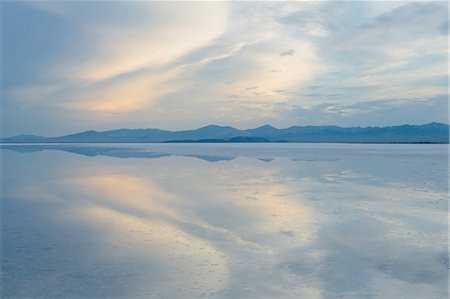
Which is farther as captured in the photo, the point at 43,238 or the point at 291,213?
the point at 291,213

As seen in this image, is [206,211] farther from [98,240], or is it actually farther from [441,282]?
[441,282]

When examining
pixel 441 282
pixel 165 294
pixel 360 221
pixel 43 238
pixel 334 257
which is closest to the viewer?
pixel 165 294

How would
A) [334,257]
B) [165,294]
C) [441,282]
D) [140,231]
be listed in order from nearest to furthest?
[165,294], [441,282], [334,257], [140,231]

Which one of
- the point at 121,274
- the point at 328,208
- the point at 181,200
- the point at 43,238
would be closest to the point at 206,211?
the point at 181,200

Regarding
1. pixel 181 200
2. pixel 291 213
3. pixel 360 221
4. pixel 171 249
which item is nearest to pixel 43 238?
pixel 171 249

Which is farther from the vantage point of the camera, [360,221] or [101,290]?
[360,221]

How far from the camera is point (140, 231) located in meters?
8.30

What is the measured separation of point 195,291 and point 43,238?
3770 millimetres

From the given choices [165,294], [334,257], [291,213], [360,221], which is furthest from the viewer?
[291,213]

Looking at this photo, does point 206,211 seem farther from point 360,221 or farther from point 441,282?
point 441,282

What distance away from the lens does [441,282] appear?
555 cm

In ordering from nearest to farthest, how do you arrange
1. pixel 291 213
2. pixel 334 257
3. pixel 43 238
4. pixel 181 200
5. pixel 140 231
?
pixel 334 257 < pixel 43 238 < pixel 140 231 < pixel 291 213 < pixel 181 200

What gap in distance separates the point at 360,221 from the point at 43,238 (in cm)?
650

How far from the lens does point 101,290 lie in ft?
17.2
